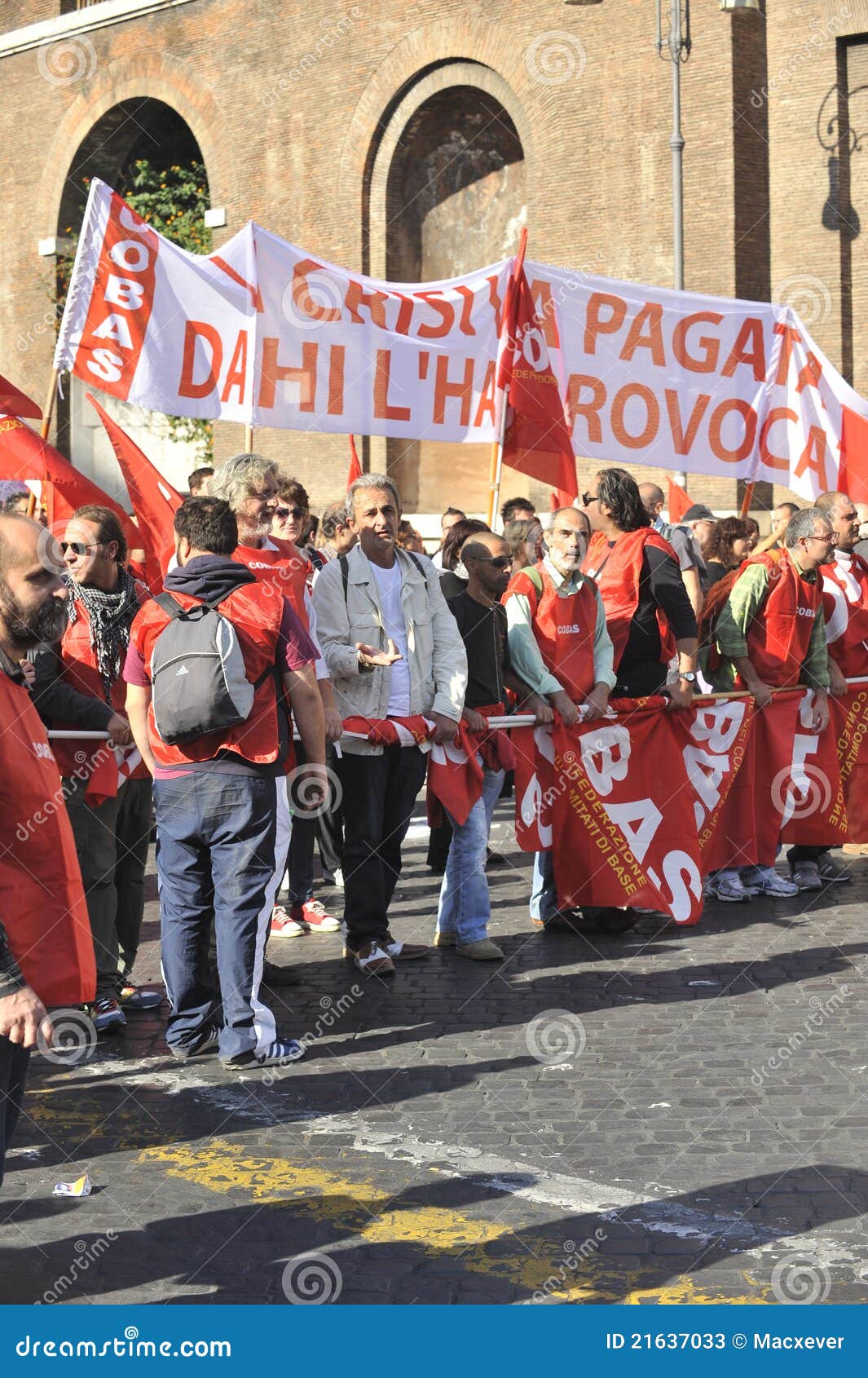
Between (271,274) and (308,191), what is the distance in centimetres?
1780

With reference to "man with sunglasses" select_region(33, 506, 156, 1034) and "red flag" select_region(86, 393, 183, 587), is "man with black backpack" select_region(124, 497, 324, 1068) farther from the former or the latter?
"red flag" select_region(86, 393, 183, 587)

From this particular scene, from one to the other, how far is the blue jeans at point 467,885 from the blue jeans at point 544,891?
61 cm

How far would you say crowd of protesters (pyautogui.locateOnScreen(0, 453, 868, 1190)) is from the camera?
6.03m

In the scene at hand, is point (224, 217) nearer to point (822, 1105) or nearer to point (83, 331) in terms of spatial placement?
point (83, 331)

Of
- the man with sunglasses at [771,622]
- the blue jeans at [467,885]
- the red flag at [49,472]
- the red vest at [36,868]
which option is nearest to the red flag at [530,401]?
the man with sunglasses at [771,622]

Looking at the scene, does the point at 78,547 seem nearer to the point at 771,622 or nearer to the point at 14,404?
the point at 14,404

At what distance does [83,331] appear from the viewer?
919cm

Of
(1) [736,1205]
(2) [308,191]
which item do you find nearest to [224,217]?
(2) [308,191]

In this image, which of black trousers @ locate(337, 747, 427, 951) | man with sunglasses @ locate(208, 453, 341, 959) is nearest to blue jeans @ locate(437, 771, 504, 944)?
black trousers @ locate(337, 747, 427, 951)

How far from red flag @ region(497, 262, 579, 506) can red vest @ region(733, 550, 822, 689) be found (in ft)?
5.17

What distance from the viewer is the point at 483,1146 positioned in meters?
5.15

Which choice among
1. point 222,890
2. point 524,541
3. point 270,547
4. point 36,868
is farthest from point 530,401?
point 36,868

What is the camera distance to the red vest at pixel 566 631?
327 inches

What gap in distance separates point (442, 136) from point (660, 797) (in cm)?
1963
